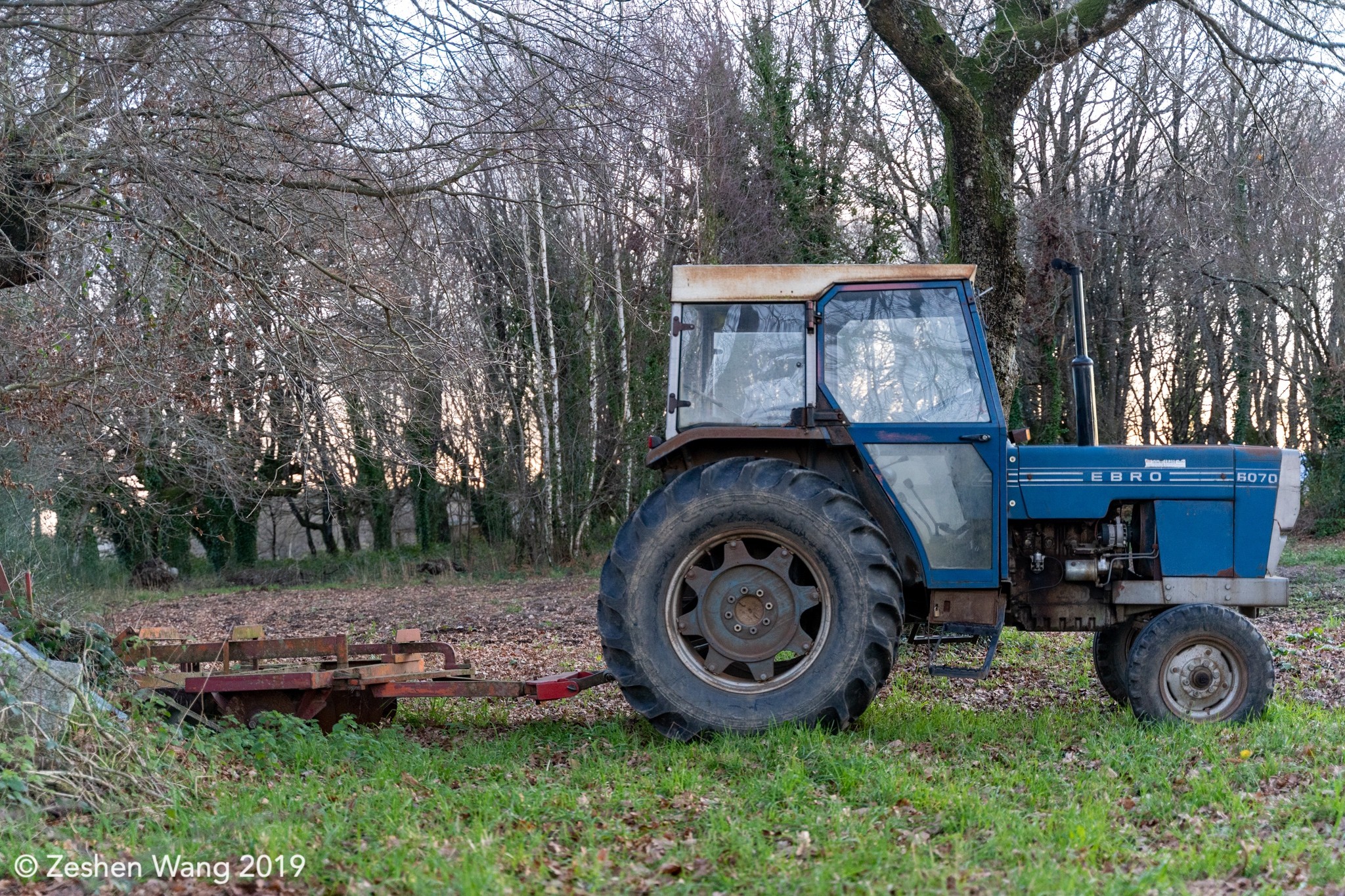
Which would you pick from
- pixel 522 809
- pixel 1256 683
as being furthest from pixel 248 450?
pixel 1256 683

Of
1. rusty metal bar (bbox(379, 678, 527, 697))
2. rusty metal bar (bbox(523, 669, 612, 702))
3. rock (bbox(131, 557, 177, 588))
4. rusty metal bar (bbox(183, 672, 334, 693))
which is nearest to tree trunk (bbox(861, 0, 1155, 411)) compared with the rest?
rusty metal bar (bbox(523, 669, 612, 702))

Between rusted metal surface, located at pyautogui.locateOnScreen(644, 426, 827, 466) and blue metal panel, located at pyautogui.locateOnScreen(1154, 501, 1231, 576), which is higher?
rusted metal surface, located at pyautogui.locateOnScreen(644, 426, 827, 466)

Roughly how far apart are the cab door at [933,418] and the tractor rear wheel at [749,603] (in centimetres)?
36

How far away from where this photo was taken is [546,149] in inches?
285

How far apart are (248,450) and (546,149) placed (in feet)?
21.5

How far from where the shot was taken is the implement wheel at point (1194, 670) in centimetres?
547

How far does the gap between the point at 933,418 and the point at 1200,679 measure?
6.09 ft

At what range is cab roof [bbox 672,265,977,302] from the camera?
5.68 m

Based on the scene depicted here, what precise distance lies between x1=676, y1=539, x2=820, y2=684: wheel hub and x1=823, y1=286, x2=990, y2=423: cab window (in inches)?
35.2

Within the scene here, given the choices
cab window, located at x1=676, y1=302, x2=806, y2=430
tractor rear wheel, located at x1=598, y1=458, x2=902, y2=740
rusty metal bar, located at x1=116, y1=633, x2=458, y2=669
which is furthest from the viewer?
rusty metal bar, located at x1=116, y1=633, x2=458, y2=669

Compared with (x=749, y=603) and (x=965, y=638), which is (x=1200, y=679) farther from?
(x=749, y=603)

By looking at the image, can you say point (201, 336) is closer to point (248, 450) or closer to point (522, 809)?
point (248, 450)

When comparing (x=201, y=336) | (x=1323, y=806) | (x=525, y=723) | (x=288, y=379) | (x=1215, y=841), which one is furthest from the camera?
(x=201, y=336)

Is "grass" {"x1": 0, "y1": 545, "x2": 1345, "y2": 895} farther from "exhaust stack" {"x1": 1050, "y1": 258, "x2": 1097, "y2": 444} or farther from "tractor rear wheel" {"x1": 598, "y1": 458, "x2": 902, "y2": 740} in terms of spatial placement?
"exhaust stack" {"x1": 1050, "y1": 258, "x2": 1097, "y2": 444}
